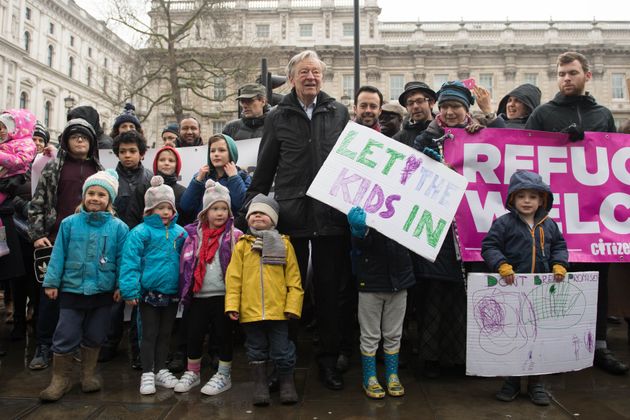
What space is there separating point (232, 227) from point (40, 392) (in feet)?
5.43

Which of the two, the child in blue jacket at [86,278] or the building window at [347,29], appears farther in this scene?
Answer: the building window at [347,29]

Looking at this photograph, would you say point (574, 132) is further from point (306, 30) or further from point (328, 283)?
point (306, 30)

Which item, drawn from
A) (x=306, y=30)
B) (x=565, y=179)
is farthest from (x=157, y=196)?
(x=306, y=30)

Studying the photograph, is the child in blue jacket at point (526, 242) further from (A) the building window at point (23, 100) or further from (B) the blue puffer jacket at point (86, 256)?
(A) the building window at point (23, 100)

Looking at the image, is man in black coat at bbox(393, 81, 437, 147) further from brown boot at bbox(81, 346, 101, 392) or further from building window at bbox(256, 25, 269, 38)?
building window at bbox(256, 25, 269, 38)

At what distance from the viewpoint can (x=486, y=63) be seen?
140ft

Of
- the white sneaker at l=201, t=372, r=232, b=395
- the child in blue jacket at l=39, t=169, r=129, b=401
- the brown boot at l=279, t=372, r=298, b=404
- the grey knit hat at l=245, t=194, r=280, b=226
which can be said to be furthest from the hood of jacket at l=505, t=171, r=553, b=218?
the child in blue jacket at l=39, t=169, r=129, b=401

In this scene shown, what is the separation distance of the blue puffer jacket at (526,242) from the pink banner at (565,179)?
1.12ft

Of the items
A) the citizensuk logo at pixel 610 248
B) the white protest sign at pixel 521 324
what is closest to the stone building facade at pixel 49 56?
the citizensuk logo at pixel 610 248

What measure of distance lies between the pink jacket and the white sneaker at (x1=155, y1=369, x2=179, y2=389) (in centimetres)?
209

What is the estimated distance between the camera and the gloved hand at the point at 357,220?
293 centimetres

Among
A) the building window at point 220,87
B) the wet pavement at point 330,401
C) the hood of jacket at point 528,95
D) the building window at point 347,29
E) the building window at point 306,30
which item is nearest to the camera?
the wet pavement at point 330,401

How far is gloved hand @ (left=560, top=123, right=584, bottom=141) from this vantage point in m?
3.69

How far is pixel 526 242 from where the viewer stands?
3.13 m
